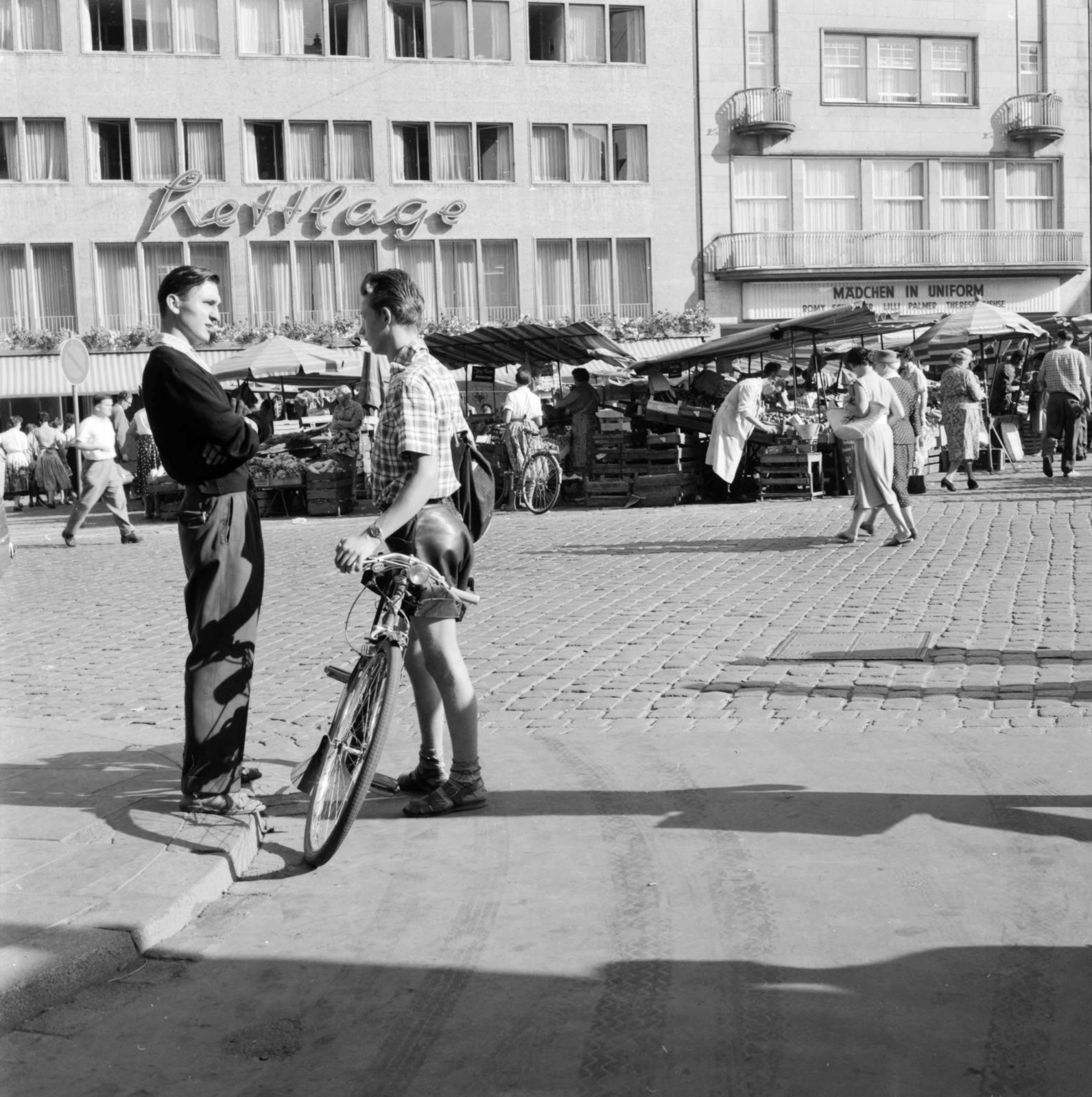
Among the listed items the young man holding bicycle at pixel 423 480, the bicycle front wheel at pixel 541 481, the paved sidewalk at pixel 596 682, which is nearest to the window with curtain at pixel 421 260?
the bicycle front wheel at pixel 541 481

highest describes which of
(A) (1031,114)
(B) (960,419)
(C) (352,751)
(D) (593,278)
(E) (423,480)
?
(A) (1031,114)

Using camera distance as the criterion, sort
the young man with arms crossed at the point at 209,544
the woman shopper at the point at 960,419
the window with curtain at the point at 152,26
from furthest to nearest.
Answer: the window with curtain at the point at 152,26 < the woman shopper at the point at 960,419 < the young man with arms crossed at the point at 209,544

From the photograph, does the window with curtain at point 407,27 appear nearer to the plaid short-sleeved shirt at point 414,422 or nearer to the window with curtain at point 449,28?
the window with curtain at point 449,28

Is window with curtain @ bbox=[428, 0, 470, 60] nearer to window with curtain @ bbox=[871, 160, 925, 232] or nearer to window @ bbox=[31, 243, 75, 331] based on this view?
window @ bbox=[31, 243, 75, 331]

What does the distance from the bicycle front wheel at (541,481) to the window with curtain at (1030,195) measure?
3025 centimetres

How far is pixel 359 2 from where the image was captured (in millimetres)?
41344

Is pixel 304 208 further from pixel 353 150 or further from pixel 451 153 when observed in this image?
pixel 451 153

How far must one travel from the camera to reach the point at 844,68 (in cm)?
4431

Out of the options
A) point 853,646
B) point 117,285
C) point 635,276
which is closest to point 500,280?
point 635,276

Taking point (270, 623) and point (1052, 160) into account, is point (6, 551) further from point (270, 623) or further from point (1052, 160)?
point (1052, 160)

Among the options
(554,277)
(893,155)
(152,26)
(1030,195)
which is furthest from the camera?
(1030,195)

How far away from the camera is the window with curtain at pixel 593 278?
4312 cm

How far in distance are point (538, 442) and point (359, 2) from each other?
980 inches

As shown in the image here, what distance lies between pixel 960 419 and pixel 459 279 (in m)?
24.4
